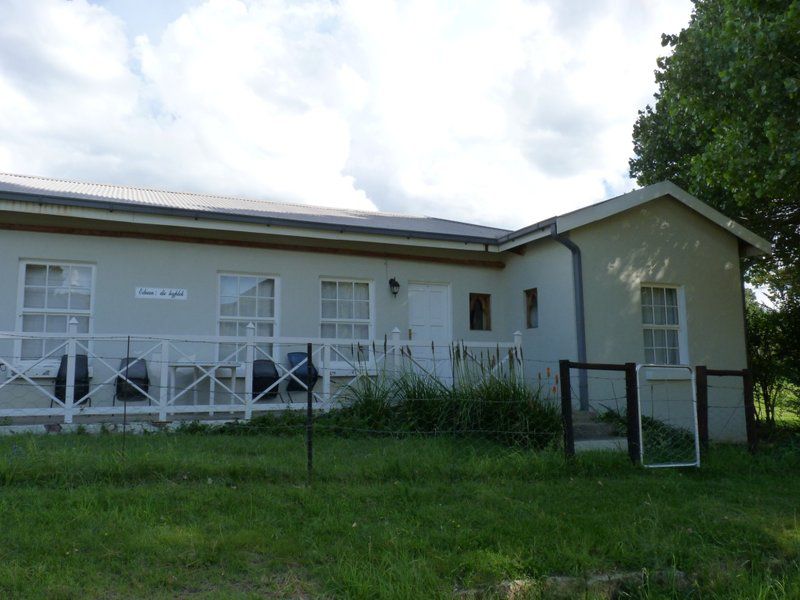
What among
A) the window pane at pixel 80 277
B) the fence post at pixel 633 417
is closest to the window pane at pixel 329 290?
the window pane at pixel 80 277

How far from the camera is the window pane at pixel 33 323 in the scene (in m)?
9.88

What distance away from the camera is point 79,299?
10180 mm

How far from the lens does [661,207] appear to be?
12.3 meters

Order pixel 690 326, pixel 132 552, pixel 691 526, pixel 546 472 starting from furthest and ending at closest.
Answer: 1. pixel 690 326
2. pixel 546 472
3. pixel 691 526
4. pixel 132 552

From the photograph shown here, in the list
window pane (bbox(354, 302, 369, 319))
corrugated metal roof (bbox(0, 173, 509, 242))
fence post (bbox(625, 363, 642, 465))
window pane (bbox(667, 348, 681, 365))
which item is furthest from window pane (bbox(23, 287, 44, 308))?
window pane (bbox(667, 348, 681, 365))

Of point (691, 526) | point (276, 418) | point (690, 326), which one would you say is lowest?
point (691, 526)

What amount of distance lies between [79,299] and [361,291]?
4.59 meters

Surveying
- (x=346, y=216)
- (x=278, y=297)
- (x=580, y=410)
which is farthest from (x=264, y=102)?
(x=580, y=410)

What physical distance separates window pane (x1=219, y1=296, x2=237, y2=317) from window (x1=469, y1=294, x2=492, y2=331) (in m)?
4.43

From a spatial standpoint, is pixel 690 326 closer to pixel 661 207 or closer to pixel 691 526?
pixel 661 207

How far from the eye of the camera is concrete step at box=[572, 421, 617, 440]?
9656 mm

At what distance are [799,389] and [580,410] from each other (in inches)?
186

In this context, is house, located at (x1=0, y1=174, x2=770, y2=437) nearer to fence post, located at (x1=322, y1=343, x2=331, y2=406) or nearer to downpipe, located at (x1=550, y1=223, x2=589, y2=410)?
downpipe, located at (x1=550, y1=223, x2=589, y2=410)

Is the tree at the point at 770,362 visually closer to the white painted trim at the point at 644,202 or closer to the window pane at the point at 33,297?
the white painted trim at the point at 644,202
